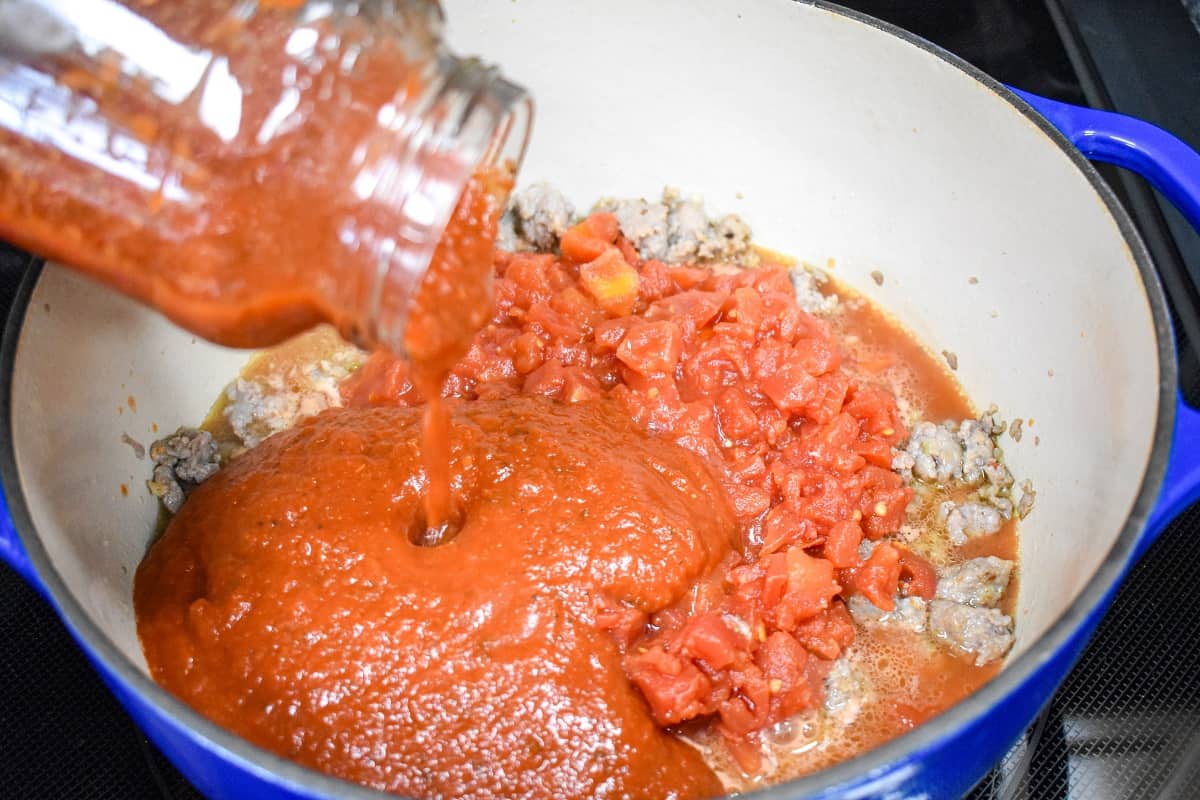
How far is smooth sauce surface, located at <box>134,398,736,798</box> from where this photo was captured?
2.22 m

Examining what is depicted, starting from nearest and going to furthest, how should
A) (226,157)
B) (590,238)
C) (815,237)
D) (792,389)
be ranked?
1. (226,157)
2. (792,389)
3. (590,238)
4. (815,237)

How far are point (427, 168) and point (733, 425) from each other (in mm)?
1293

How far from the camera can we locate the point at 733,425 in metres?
2.95

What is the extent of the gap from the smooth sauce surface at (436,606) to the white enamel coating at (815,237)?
0.25m

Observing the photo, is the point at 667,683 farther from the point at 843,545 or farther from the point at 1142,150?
the point at 1142,150

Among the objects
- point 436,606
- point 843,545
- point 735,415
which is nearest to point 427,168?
point 436,606

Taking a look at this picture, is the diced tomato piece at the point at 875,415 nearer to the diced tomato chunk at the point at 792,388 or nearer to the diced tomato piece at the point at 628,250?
the diced tomato chunk at the point at 792,388

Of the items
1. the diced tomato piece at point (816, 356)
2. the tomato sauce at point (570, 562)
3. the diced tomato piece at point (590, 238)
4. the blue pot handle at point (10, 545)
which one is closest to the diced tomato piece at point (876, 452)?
the tomato sauce at point (570, 562)

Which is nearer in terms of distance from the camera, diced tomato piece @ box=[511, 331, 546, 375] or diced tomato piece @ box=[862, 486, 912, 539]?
diced tomato piece @ box=[862, 486, 912, 539]

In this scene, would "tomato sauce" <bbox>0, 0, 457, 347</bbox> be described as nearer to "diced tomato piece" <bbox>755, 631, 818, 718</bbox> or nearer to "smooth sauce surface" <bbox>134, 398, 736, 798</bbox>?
"smooth sauce surface" <bbox>134, 398, 736, 798</bbox>

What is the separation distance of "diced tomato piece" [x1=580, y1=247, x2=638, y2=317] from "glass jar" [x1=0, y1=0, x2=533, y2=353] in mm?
1285

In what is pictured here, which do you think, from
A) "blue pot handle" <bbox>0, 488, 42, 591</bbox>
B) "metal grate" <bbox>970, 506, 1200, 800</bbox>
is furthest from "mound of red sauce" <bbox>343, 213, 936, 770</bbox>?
"blue pot handle" <bbox>0, 488, 42, 591</bbox>

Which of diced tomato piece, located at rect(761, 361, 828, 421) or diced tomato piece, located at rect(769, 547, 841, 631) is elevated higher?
diced tomato piece, located at rect(761, 361, 828, 421)

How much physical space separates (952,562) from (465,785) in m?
1.33
